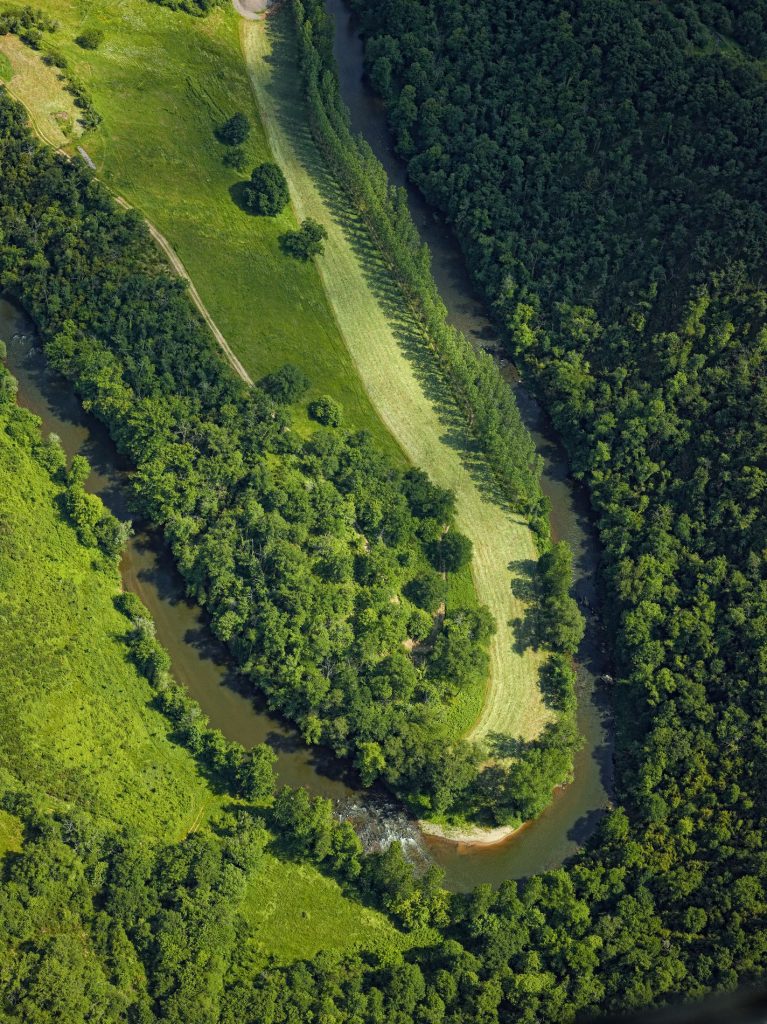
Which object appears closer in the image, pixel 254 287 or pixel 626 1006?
pixel 626 1006

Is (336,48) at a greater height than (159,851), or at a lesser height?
greater

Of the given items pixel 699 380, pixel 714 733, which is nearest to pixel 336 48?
pixel 699 380

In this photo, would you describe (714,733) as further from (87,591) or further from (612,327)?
(87,591)

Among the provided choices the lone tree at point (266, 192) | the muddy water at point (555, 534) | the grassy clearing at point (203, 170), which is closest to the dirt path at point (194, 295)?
the grassy clearing at point (203, 170)

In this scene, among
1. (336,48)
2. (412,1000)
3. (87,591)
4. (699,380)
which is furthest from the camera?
(336,48)

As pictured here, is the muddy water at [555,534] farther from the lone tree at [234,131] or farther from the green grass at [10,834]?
the green grass at [10,834]

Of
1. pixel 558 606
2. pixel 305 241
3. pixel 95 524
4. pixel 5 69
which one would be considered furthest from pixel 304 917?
pixel 5 69

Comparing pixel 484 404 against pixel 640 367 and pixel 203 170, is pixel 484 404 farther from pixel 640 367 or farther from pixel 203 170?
pixel 203 170
